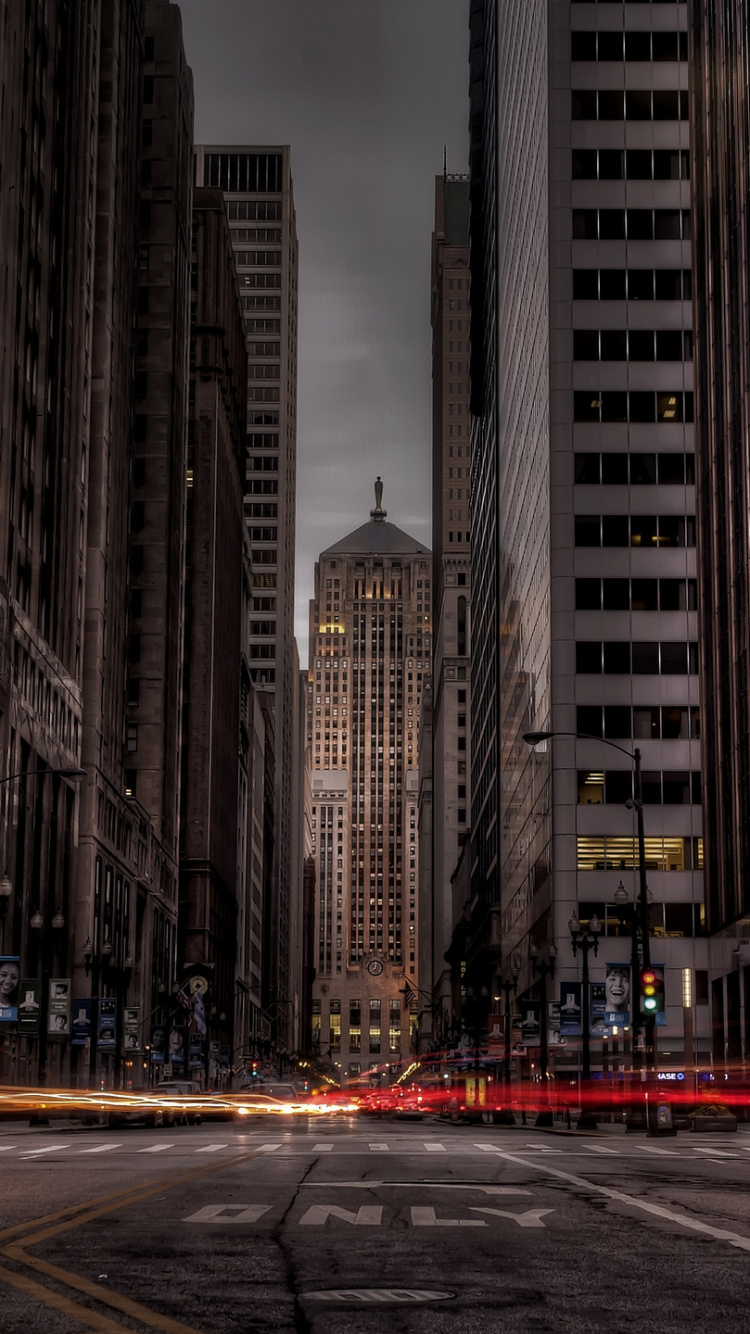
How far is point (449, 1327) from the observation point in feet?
28.8

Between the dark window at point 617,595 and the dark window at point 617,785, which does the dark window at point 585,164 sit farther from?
the dark window at point 617,785

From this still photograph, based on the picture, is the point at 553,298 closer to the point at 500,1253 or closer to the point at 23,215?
the point at 23,215

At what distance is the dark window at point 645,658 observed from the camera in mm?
88062

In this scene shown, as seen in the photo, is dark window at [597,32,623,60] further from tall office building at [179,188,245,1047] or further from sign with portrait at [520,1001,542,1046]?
tall office building at [179,188,245,1047]

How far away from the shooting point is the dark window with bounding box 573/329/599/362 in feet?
302

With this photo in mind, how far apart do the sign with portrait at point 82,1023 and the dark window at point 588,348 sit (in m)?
40.8

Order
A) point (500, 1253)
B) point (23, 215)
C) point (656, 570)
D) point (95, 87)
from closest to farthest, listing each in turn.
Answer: point (500, 1253) < point (23, 215) < point (656, 570) < point (95, 87)

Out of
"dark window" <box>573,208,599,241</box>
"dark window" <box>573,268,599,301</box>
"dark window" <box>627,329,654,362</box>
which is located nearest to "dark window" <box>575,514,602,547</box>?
"dark window" <box>627,329,654,362</box>

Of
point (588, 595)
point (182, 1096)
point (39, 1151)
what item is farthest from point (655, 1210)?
point (588, 595)

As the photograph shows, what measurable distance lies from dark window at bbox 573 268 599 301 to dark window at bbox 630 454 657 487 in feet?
29.0

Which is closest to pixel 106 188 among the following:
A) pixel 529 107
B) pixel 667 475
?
pixel 529 107

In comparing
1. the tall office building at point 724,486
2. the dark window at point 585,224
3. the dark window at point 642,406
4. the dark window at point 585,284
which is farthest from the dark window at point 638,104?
the dark window at point 642,406

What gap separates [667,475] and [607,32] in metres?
24.4

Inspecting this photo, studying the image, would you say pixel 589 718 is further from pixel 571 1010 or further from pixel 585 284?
pixel 571 1010
